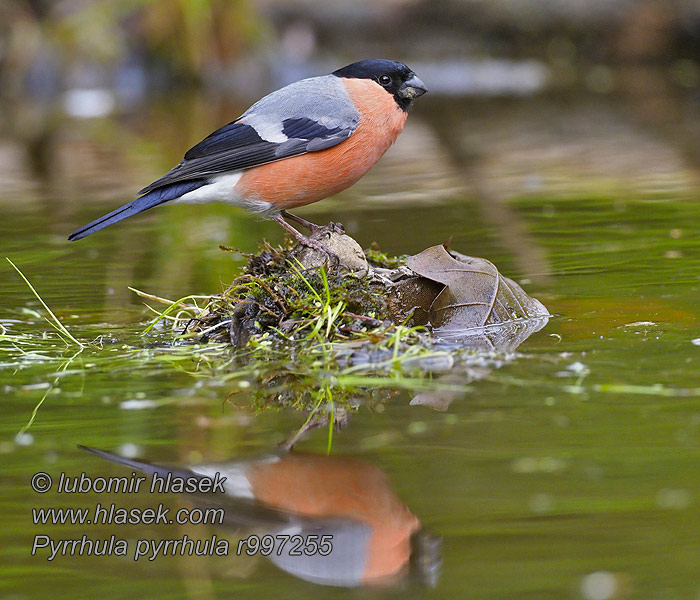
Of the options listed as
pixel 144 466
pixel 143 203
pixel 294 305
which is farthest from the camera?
pixel 143 203

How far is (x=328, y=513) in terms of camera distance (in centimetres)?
281

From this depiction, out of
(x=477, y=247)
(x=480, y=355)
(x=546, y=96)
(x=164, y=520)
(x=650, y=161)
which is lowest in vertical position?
(x=546, y=96)

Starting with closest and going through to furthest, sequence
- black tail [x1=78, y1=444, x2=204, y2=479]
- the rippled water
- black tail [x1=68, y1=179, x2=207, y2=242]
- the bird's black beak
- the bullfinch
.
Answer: the rippled water, black tail [x1=78, y1=444, x2=204, y2=479], black tail [x1=68, y1=179, x2=207, y2=242], the bullfinch, the bird's black beak

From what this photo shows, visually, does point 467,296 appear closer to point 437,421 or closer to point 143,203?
point 437,421

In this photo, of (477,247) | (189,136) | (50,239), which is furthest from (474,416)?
(189,136)

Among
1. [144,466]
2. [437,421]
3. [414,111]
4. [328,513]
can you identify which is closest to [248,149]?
[437,421]

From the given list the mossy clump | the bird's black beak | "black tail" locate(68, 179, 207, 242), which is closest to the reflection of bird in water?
the mossy clump

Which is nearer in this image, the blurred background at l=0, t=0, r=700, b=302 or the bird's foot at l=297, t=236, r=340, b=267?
A: the bird's foot at l=297, t=236, r=340, b=267

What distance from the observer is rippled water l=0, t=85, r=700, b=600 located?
249 cm

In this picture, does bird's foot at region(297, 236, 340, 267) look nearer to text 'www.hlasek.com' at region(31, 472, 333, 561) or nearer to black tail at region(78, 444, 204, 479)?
black tail at region(78, 444, 204, 479)

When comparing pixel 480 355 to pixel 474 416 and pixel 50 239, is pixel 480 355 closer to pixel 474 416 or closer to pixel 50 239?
pixel 474 416

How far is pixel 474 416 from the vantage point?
3.38 meters

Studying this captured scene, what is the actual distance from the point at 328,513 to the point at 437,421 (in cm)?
66

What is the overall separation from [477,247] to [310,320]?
2.14 metres
